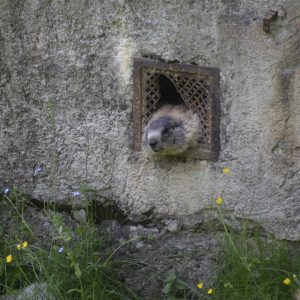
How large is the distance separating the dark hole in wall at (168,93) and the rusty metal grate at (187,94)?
35 millimetres

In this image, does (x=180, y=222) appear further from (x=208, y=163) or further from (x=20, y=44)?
(x=20, y=44)

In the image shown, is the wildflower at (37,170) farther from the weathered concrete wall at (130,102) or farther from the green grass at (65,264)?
the green grass at (65,264)

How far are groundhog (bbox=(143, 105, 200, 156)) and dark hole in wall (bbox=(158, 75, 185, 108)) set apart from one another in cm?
14

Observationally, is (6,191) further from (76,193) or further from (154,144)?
(154,144)

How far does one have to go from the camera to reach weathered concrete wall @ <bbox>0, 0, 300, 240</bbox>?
9.95 feet

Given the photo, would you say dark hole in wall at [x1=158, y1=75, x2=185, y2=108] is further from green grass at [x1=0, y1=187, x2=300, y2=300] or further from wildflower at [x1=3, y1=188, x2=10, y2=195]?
wildflower at [x1=3, y1=188, x2=10, y2=195]

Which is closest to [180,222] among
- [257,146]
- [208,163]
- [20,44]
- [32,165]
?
[208,163]

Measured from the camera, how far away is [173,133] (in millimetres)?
3227

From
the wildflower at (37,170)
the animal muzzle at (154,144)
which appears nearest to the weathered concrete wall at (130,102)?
the wildflower at (37,170)

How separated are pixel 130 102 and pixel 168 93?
0.73ft

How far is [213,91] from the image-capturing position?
316 cm

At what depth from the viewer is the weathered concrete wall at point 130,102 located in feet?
9.95

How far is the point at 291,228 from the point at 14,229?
1.31m

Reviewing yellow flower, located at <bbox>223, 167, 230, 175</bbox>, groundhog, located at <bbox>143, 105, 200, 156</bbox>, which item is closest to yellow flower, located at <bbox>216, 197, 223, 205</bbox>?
yellow flower, located at <bbox>223, 167, 230, 175</bbox>
